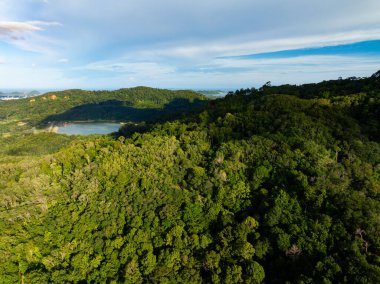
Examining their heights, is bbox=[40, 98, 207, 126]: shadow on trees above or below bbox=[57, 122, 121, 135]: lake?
above

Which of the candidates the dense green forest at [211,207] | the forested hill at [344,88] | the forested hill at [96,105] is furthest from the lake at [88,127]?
the forested hill at [344,88]

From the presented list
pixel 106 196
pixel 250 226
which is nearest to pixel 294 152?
pixel 250 226

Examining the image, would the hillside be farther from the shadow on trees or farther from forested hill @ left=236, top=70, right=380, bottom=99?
forested hill @ left=236, top=70, right=380, bottom=99

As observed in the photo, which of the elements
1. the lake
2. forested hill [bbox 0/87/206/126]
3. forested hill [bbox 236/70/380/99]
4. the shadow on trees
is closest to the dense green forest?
forested hill [bbox 236/70/380/99]

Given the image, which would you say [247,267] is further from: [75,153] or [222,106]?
[222,106]

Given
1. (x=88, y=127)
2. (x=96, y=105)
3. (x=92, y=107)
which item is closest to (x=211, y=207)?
(x=88, y=127)

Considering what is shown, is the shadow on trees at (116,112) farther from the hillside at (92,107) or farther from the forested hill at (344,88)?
the forested hill at (344,88)

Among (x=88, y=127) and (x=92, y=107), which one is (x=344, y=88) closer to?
(x=88, y=127)
